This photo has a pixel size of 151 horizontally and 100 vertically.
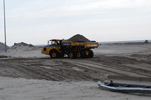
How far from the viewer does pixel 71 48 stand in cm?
2305

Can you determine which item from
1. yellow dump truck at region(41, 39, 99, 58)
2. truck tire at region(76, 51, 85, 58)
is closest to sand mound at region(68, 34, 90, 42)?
yellow dump truck at region(41, 39, 99, 58)

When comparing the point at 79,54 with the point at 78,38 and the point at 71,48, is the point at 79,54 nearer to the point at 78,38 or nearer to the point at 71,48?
the point at 71,48

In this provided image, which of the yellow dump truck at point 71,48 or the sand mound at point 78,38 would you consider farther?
the sand mound at point 78,38

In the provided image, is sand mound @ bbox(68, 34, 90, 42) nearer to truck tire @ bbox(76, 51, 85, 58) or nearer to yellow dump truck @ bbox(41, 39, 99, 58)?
yellow dump truck @ bbox(41, 39, 99, 58)

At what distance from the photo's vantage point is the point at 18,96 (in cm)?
671

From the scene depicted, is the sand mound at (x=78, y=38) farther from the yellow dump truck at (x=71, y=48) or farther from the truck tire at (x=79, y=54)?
the truck tire at (x=79, y=54)

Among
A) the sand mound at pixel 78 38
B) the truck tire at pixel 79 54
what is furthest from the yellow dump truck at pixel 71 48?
the sand mound at pixel 78 38

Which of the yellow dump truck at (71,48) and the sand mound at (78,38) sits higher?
the sand mound at (78,38)

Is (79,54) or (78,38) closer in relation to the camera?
(79,54)

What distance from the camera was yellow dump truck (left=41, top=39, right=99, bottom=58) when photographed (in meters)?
22.7

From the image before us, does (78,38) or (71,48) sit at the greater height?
(78,38)

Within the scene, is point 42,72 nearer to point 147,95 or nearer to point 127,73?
point 127,73

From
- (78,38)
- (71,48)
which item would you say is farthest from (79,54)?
(78,38)

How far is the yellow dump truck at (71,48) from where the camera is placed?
22.7 meters
